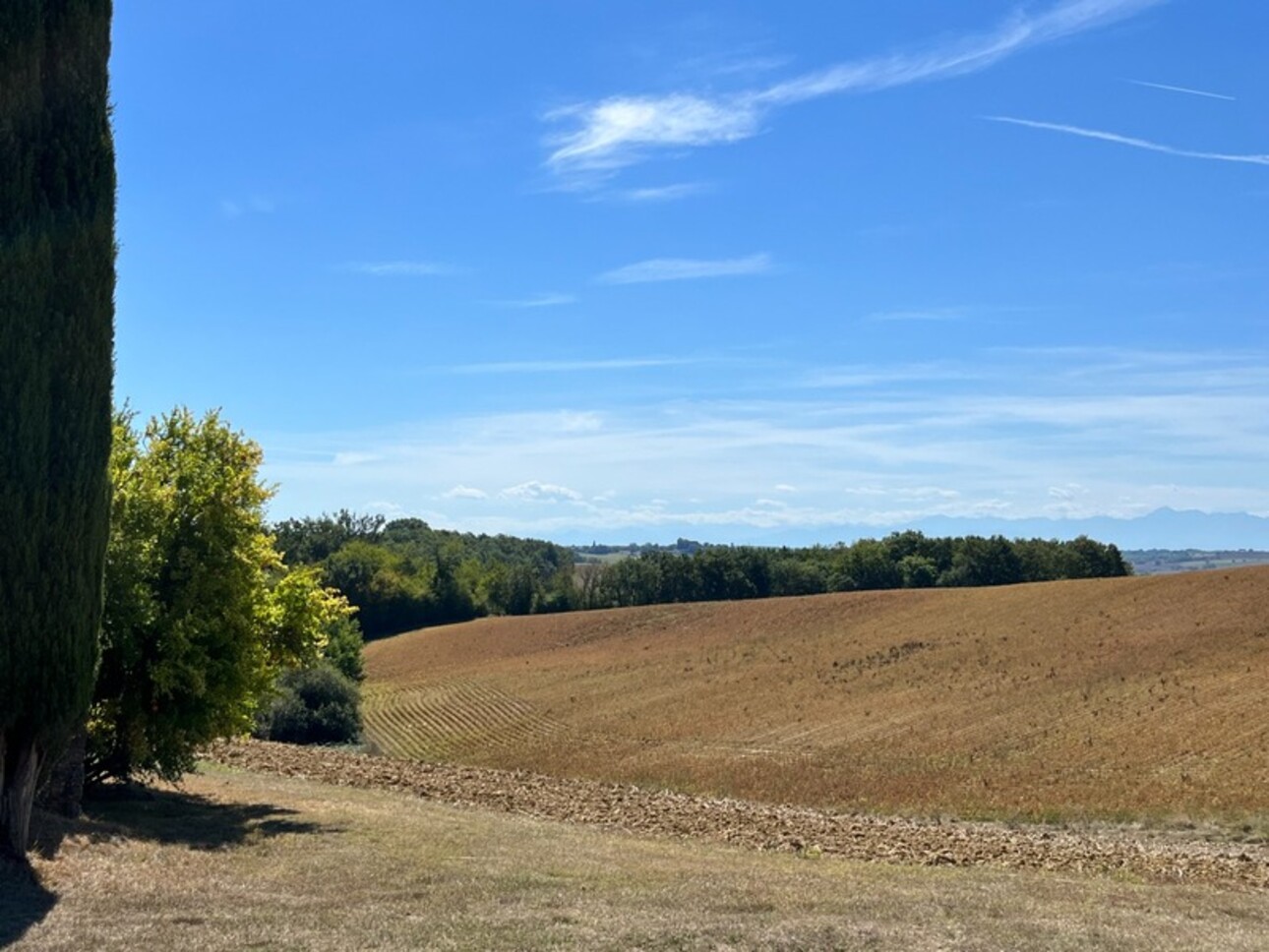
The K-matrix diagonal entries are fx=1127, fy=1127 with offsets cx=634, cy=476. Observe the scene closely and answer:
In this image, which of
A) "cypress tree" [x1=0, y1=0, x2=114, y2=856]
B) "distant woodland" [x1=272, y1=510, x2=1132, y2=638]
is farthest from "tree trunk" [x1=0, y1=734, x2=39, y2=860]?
"distant woodland" [x1=272, y1=510, x2=1132, y2=638]

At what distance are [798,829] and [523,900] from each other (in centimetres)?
1330

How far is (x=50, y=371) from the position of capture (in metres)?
12.0

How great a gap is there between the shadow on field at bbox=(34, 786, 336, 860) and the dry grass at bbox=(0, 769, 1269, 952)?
0.11 m

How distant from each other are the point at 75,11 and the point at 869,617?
70.6 meters

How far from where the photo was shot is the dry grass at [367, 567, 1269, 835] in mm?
36000

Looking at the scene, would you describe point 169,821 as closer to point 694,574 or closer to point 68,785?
point 68,785

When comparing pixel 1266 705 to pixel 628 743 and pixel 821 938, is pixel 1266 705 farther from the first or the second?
pixel 821 938

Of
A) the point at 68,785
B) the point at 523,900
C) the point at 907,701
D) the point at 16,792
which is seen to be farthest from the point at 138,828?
the point at 907,701

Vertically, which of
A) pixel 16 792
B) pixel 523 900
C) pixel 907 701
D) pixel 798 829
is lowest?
pixel 907 701

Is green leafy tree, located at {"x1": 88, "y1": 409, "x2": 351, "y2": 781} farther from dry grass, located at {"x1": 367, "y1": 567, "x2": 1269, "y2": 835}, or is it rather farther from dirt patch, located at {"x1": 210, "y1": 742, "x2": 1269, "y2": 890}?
dry grass, located at {"x1": 367, "y1": 567, "x2": 1269, "y2": 835}

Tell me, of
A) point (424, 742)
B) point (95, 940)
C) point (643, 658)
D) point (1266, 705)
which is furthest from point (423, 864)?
point (643, 658)

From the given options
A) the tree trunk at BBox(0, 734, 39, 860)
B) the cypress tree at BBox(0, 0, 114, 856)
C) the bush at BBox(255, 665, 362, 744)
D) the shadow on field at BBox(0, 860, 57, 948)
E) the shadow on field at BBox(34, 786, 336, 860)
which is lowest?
the bush at BBox(255, 665, 362, 744)

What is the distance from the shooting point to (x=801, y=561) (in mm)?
123625

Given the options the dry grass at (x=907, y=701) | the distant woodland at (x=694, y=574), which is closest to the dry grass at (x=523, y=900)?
the dry grass at (x=907, y=701)
